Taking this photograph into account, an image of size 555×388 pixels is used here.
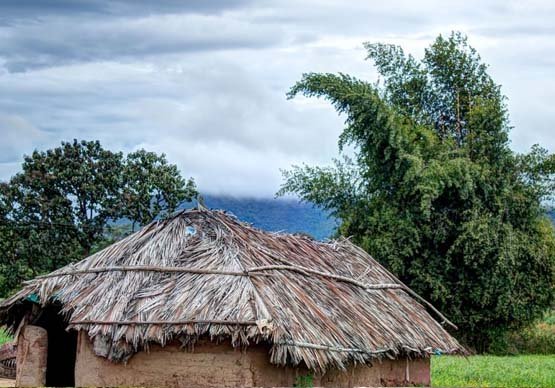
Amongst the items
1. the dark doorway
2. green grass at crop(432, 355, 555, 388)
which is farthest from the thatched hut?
green grass at crop(432, 355, 555, 388)

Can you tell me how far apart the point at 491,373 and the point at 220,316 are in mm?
8944

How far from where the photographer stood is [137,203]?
101ft

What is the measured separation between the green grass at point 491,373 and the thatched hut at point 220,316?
3112 mm

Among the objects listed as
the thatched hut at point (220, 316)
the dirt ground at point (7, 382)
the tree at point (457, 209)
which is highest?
the tree at point (457, 209)

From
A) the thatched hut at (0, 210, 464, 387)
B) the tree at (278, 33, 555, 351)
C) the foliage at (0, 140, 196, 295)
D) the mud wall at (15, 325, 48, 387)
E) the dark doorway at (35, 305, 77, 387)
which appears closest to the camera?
the thatched hut at (0, 210, 464, 387)

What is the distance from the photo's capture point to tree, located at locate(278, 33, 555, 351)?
80.2 feet

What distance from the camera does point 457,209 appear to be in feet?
83.1

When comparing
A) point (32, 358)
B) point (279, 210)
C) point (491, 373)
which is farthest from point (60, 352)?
point (279, 210)

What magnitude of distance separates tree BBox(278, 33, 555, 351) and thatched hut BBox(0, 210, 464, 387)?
12.8 m

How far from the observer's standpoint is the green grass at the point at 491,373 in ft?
49.2

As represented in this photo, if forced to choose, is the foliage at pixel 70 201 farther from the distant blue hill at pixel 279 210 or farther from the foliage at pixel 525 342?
the foliage at pixel 525 342

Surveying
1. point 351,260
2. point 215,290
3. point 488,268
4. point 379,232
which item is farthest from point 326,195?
point 215,290

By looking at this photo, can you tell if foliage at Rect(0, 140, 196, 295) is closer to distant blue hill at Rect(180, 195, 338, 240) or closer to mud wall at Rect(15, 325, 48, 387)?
distant blue hill at Rect(180, 195, 338, 240)

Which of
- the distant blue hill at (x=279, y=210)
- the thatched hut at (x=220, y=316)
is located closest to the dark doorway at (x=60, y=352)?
the thatched hut at (x=220, y=316)
